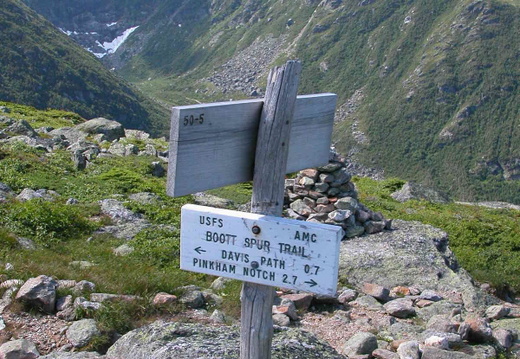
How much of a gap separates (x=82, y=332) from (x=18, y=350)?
2.29ft

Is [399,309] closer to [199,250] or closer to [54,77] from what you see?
[199,250]

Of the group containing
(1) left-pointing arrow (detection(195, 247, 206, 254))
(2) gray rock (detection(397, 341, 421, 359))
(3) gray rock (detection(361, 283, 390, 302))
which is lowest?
(3) gray rock (detection(361, 283, 390, 302))

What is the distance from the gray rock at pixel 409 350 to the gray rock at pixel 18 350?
413cm

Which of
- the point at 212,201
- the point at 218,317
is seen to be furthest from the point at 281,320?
the point at 212,201

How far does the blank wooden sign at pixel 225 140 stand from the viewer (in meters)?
4.16

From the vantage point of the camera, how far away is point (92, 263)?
9.98 metres

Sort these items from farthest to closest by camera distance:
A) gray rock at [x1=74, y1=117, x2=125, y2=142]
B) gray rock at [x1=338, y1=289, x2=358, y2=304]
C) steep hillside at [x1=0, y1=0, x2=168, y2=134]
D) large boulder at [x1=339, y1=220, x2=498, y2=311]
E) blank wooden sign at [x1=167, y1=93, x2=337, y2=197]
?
steep hillside at [x1=0, y1=0, x2=168, y2=134] → gray rock at [x1=74, y1=117, x2=125, y2=142] → large boulder at [x1=339, y1=220, x2=498, y2=311] → gray rock at [x1=338, y1=289, x2=358, y2=304] → blank wooden sign at [x1=167, y1=93, x2=337, y2=197]

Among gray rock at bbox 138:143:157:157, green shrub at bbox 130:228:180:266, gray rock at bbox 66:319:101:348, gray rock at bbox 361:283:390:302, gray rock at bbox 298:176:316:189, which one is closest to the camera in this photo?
gray rock at bbox 66:319:101:348

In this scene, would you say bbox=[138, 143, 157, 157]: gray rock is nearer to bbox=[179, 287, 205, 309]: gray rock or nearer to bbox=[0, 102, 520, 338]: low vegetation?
bbox=[0, 102, 520, 338]: low vegetation

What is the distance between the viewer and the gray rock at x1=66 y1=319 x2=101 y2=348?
265 inches

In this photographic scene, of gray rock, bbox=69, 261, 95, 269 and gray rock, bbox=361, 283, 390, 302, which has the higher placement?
gray rock, bbox=69, 261, 95, 269

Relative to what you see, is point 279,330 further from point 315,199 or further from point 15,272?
point 315,199

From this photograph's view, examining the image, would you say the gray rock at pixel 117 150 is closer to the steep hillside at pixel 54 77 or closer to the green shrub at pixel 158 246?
the green shrub at pixel 158 246

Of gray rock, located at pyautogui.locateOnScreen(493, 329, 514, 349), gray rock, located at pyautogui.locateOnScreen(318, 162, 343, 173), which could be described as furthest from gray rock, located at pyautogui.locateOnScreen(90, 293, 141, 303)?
gray rock, located at pyautogui.locateOnScreen(318, 162, 343, 173)
